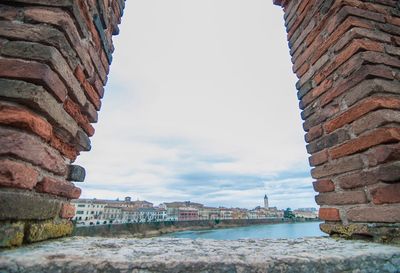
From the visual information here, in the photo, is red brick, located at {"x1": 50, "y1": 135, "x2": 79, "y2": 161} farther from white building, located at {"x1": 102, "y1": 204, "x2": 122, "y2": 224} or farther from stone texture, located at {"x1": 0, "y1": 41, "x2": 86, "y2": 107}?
white building, located at {"x1": 102, "y1": 204, "x2": 122, "y2": 224}

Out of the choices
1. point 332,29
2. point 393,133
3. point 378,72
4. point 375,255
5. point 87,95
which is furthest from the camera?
point 332,29

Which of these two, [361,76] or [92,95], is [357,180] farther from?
[92,95]

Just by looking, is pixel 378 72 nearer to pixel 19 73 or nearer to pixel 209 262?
pixel 209 262

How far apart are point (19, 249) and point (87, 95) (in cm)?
94

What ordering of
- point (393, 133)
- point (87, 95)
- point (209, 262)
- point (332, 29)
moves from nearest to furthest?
point (209, 262)
point (393, 133)
point (87, 95)
point (332, 29)

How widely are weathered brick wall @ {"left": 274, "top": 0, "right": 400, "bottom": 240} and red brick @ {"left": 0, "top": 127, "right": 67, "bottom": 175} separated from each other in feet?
5.42

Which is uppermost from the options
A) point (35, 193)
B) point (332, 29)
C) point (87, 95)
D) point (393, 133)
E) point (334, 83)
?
point (332, 29)

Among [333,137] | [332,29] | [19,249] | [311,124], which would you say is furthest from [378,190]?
[19,249]

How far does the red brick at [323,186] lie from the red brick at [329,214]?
0.42ft

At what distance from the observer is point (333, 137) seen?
5.14 ft

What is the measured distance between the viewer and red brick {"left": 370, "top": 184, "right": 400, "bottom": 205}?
1.18 metres

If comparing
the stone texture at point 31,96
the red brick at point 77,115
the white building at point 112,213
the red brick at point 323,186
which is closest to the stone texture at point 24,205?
the stone texture at point 31,96

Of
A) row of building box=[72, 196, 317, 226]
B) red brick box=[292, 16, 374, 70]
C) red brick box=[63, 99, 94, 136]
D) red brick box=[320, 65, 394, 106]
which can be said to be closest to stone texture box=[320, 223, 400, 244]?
red brick box=[320, 65, 394, 106]

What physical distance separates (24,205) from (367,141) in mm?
1718
